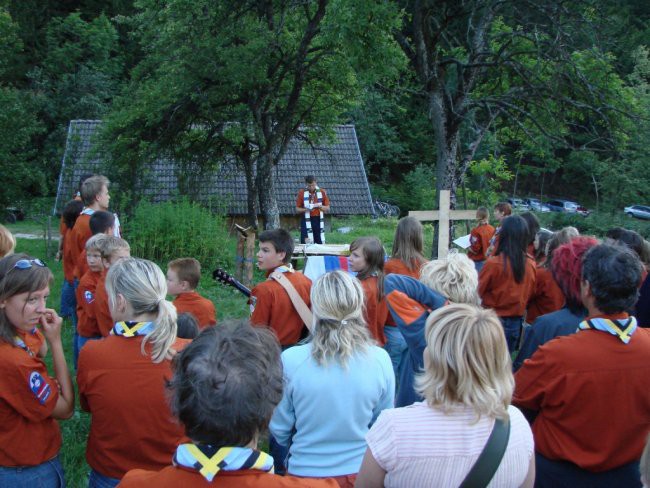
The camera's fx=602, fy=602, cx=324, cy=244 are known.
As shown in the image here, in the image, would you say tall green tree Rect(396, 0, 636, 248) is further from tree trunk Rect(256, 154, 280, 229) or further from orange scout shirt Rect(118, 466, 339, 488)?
orange scout shirt Rect(118, 466, 339, 488)

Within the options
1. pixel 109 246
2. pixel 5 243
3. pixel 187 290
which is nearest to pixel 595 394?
pixel 187 290

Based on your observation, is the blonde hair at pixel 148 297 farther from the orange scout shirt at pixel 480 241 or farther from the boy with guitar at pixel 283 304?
the orange scout shirt at pixel 480 241

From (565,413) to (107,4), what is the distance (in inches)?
1629

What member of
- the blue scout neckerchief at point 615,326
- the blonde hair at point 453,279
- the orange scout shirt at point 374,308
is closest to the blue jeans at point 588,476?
the blue scout neckerchief at point 615,326

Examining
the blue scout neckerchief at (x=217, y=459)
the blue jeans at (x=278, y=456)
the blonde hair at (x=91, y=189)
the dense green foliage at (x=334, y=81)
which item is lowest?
the blue jeans at (x=278, y=456)

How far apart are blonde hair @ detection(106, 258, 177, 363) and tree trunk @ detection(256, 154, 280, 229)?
442 inches

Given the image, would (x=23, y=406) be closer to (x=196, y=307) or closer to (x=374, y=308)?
(x=196, y=307)

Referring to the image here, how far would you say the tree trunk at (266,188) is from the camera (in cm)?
1391

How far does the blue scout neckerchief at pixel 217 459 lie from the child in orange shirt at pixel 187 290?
300 centimetres

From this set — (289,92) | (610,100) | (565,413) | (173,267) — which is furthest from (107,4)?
(565,413)

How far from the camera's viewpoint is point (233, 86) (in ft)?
41.6

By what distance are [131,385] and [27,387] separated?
1.34 ft

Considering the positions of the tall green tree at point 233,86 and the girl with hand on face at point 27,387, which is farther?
the tall green tree at point 233,86

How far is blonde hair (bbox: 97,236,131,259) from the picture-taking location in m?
4.47
